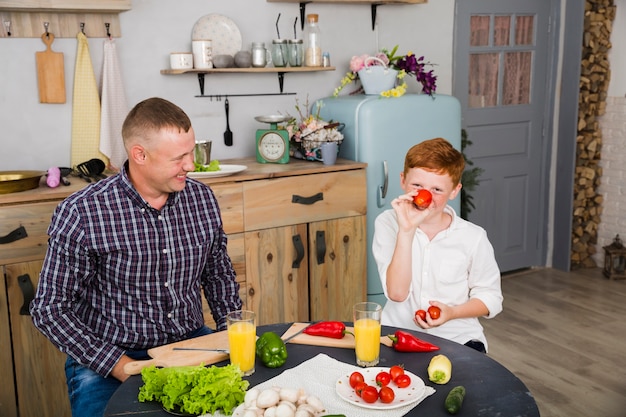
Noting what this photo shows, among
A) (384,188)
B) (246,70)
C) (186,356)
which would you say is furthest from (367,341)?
(246,70)

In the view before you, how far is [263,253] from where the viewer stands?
340 cm

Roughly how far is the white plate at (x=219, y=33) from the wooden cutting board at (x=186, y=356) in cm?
217

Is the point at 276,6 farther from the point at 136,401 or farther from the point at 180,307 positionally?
the point at 136,401

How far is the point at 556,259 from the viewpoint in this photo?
17.4 feet

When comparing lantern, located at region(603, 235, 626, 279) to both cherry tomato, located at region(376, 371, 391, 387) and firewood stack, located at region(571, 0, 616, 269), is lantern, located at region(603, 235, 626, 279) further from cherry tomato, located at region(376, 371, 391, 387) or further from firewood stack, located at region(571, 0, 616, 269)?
cherry tomato, located at region(376, 371, 391, 387)

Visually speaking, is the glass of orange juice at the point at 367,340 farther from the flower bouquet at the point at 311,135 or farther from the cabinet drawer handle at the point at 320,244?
the flower bouquet at the point at 311,135

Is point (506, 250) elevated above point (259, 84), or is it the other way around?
point (259, 84)

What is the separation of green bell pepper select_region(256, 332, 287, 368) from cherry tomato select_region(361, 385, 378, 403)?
274 mm

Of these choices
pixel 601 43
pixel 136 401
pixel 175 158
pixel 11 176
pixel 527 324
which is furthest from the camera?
pixel 601 43

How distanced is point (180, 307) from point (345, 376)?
74 cm

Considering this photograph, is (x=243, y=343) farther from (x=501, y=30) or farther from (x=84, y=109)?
(x=501, y=30)

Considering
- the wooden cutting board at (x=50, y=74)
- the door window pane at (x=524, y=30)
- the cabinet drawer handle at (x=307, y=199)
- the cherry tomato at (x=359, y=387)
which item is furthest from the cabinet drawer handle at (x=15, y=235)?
the door window pane at (x=524, y=30)

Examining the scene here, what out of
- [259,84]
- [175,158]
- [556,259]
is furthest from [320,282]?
[556,259]

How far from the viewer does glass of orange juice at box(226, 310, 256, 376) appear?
1.70m
